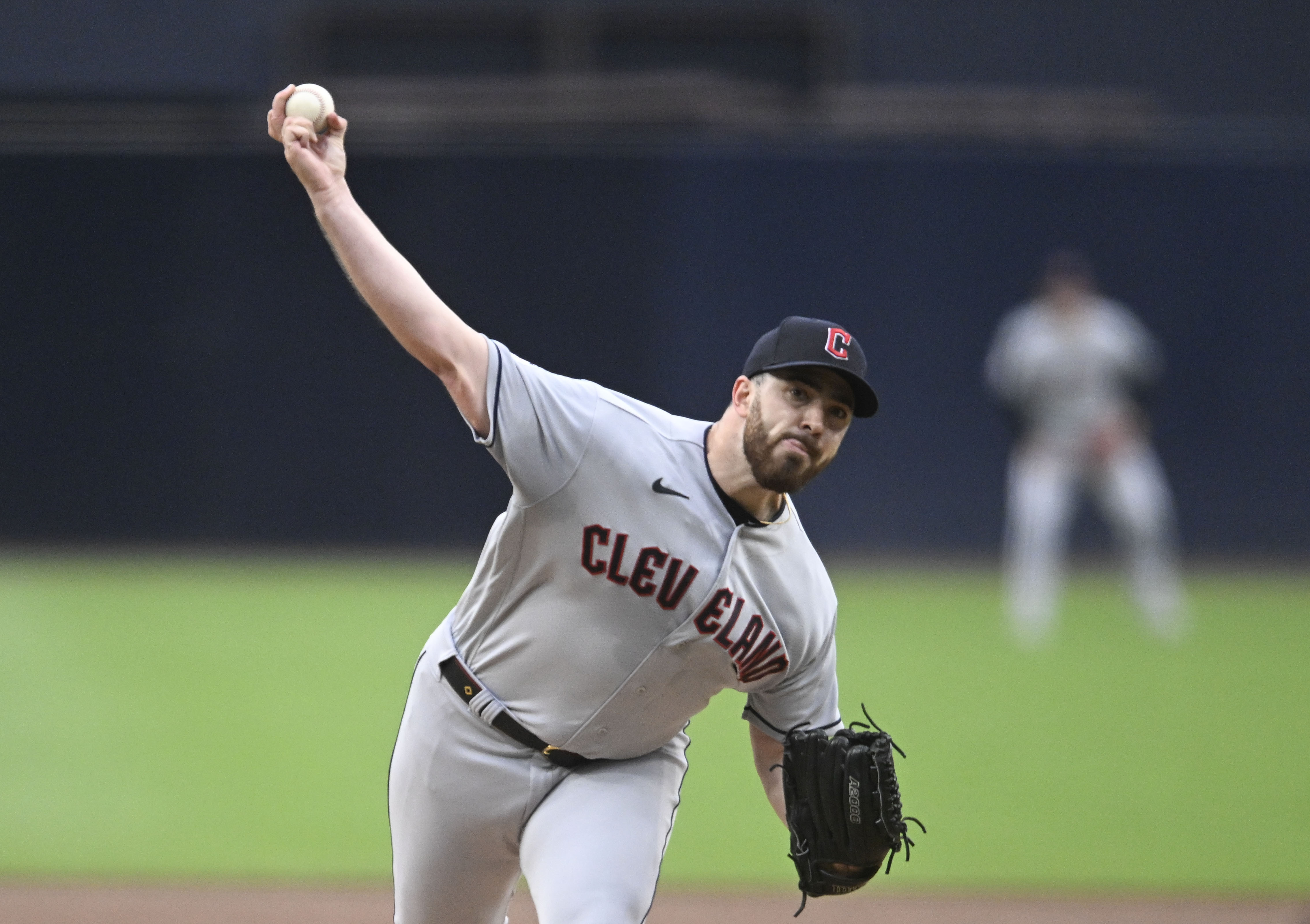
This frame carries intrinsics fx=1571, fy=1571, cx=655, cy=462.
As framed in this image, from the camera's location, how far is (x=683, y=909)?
512 cm

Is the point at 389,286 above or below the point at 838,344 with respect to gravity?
below

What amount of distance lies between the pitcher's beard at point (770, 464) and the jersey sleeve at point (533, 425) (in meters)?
0.32

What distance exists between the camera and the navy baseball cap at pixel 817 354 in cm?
310

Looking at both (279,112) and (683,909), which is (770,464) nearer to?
(279,112)

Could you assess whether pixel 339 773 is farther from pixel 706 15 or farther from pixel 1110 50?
pixel 1110 50

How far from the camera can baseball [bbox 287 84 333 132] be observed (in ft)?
9.78

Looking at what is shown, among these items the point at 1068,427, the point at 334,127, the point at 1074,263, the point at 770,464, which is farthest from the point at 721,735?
the point at 1074,263

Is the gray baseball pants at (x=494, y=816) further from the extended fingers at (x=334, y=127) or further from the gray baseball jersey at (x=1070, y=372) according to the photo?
the gray baseball jersey at (x=1070, y=372)

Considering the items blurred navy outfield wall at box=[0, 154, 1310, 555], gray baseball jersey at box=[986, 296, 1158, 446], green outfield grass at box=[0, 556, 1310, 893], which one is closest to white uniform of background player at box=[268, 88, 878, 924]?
green outfield grass at box=[0, 556, 1310, 893]

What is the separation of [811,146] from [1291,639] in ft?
15.8

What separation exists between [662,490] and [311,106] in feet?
3.34

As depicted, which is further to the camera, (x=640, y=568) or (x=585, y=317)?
(x=585, y=317)

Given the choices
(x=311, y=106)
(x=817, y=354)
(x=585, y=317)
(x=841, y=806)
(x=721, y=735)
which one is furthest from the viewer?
(x=585, y=317)

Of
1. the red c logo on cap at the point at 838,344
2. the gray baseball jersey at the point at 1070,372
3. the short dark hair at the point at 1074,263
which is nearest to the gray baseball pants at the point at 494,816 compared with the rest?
the red c logo on cap at the point at 838,344
